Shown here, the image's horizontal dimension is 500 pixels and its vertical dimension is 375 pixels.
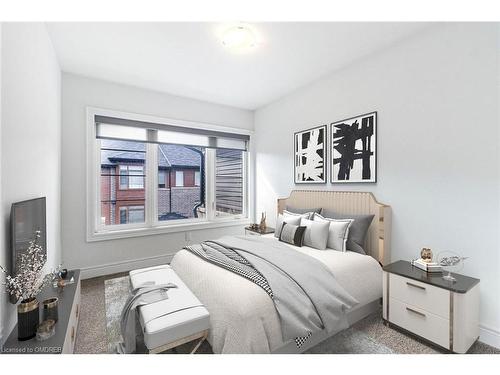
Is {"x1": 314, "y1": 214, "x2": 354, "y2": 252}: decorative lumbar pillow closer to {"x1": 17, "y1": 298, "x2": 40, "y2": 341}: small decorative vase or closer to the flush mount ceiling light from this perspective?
the flush mount ceiling light

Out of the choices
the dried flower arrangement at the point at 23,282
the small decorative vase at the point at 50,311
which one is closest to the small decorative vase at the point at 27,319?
the dried flower arrangement at the point at 23,282

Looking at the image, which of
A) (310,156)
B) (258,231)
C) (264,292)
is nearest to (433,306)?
(264,292)

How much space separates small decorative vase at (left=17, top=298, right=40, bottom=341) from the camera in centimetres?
119

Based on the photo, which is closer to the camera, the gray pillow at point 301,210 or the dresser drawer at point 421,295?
the dresser drawer at point 421,295

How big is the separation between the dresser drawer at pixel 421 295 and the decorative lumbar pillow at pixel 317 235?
64 cm

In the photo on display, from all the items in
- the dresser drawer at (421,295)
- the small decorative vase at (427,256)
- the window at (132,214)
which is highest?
the window at (132,214)

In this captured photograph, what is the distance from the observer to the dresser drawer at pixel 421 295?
1.63 m

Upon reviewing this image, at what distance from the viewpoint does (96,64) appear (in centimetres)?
267

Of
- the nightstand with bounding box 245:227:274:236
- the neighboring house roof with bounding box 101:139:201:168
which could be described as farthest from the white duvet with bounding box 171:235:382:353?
the neighboring house roof with bounding box 101:139:201:168

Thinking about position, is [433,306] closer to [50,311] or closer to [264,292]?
[264,292]

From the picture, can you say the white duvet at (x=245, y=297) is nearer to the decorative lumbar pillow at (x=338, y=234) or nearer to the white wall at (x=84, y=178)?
the decorative lumbar pillow at (x=338, y=234)

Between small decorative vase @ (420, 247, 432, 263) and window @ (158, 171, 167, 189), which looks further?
window @ (158, 171, 167, 189)

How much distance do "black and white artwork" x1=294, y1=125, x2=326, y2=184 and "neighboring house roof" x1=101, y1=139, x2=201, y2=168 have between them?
1.67 meters
